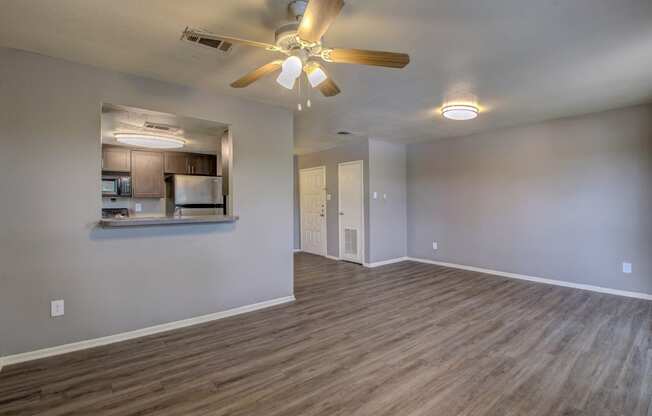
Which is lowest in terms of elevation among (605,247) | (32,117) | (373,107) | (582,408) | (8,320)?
(582,408)

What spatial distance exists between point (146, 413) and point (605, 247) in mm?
5216

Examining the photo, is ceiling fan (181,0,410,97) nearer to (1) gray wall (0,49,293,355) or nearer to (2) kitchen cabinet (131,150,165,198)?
(1) gray wall (0,49,293,355)

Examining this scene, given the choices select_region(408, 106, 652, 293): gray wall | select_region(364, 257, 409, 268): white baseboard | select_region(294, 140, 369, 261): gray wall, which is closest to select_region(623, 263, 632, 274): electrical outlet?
select_region(408, 106, 652, 293): gray wall

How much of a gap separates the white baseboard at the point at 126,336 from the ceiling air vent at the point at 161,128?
7.10 feet

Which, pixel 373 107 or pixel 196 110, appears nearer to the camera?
pixel 196 110

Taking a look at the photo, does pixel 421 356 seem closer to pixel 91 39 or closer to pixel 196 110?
pixel 196 110

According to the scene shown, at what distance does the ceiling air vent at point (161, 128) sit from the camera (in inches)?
143

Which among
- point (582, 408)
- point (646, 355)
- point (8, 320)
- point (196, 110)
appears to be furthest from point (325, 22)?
point (646, 355)

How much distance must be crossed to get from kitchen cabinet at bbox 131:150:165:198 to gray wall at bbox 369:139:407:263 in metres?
3.85

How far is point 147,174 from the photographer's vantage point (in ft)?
18.7

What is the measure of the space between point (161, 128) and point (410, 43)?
301 cm

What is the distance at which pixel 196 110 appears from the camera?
3.19 meters

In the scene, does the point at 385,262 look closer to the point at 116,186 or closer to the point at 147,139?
the point at 147,139

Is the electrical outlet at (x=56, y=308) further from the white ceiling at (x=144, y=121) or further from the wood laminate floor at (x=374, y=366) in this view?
the white ceiling at (x=144, y=121)
